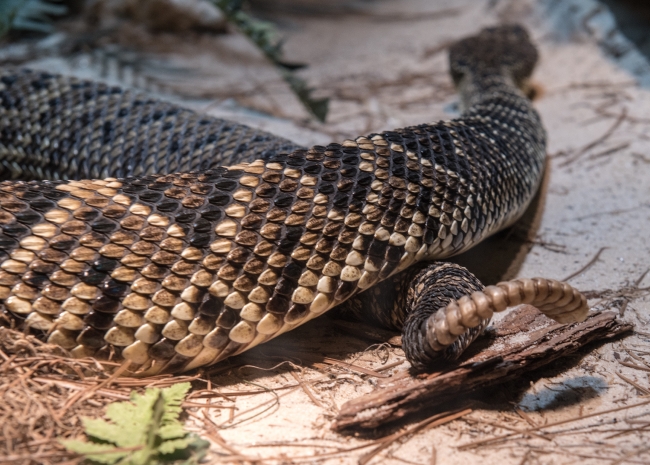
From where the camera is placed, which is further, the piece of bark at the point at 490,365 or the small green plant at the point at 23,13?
the small green plant at the point at 23,13

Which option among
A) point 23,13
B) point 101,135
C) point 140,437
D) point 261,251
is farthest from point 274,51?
point 140,437

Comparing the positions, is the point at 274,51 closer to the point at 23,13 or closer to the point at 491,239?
the point at 23,13

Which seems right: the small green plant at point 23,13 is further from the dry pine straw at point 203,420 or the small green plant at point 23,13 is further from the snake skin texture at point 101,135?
the dry pine straw at point 203,420

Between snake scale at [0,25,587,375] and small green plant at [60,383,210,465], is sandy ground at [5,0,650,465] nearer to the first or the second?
small green plant at [60,383,210,465]

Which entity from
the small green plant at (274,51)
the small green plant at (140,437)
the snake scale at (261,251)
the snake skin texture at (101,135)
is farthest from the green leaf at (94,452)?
the small green plant at (274,51)

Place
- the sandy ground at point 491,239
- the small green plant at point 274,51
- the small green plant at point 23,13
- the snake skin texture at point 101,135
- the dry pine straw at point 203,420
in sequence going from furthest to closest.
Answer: the small green plant at point 274,51
the small green plant at point 23,13
the snake skin texture at point 101,135
the sandy ground at point 491,239
the dry pine straw at point 203,420

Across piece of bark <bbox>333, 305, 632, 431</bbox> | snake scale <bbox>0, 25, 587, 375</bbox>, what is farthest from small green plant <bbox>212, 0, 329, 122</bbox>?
piece of bark <bbox>333, 305, 632, 431</bbox>

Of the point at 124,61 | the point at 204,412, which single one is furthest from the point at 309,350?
the point at 124,61
